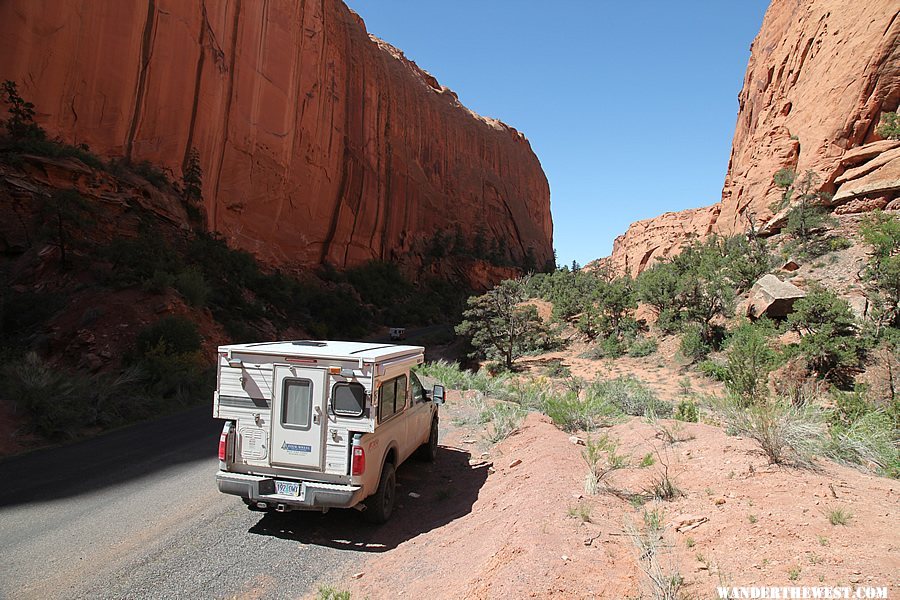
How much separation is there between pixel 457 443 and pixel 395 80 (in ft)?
164

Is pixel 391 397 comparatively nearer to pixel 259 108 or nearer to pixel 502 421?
pixel 502 421

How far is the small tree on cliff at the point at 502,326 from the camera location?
25141 millimetres

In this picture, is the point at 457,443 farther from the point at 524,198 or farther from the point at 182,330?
the point at 524,198

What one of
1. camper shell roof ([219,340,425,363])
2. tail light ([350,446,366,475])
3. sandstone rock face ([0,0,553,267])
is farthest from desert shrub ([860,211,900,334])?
sandstone rock face ([0,0,553,267])

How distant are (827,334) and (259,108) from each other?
108 feet

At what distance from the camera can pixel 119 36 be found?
23.6 m

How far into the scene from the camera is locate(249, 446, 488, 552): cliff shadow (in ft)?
17.2

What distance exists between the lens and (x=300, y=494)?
4941 mm

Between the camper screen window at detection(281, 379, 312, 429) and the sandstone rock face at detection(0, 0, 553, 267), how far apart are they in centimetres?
2517

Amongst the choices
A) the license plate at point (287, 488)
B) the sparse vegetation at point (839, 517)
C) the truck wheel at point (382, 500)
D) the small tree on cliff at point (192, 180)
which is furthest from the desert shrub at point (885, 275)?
the small tree on cliff at point (192, 180)

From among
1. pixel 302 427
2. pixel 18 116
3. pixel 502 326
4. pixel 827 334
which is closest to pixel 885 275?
pixel 827 334

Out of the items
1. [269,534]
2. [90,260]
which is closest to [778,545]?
[269,534]

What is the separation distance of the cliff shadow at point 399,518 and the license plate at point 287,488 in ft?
2.08

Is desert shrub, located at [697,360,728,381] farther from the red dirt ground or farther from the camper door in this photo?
the camper door
